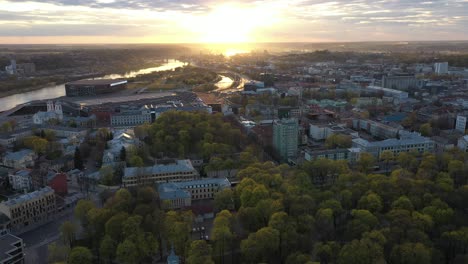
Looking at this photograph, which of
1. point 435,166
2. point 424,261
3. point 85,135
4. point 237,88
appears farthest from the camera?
point 237,88

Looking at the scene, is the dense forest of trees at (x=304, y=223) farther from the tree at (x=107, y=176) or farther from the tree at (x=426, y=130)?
the tree at (x=426, y=130)

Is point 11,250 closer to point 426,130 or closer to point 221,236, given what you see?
point 221,236

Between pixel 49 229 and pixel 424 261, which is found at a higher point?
pixel 424 261

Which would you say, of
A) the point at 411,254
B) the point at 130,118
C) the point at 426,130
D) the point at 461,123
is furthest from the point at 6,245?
the point at 461,123

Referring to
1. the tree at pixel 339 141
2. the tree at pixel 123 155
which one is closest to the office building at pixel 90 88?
the tree at pixel 123 155

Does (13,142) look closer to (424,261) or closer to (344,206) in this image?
(344,206)

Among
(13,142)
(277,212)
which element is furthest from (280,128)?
(13,142)

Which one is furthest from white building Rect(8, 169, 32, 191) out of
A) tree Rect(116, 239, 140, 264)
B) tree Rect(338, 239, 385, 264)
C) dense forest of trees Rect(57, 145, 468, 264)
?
tree Rect(338, 239, 385, 264)
